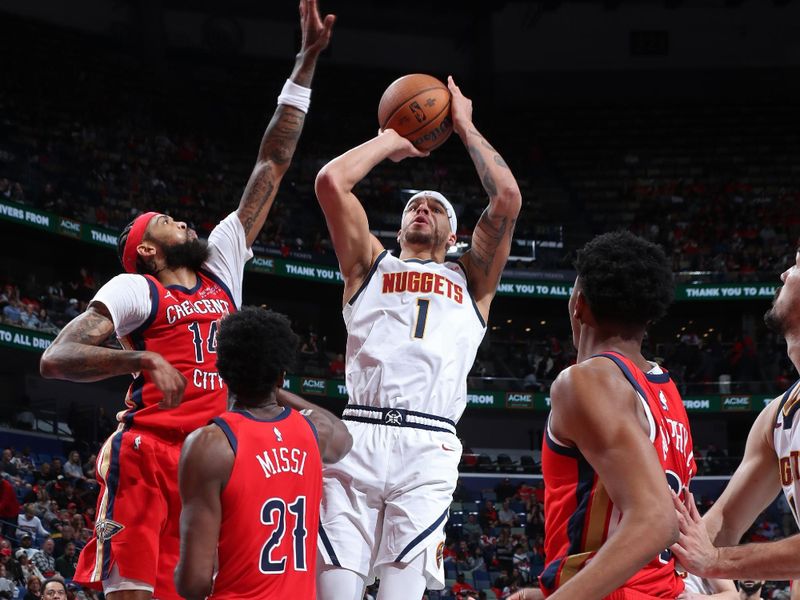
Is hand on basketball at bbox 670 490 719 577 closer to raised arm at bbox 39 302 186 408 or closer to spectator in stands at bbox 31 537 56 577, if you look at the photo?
raised arm at bbox 39 302 186 408

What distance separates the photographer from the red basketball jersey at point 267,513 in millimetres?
3365

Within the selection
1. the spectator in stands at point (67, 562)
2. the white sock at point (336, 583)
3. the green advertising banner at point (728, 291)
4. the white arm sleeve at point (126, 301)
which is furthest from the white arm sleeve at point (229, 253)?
the green advertising banner at point (728, 291)

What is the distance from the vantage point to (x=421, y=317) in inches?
187

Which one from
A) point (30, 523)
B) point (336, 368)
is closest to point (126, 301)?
point (30, 523)

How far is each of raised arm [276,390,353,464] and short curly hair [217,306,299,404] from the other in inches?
10.6

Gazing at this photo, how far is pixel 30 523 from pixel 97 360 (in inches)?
389

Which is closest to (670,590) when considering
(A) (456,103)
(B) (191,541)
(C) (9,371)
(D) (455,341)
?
(B) (191,541)

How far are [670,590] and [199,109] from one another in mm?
24211

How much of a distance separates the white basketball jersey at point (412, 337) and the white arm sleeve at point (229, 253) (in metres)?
0.63

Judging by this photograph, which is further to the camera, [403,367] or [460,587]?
[460,587]

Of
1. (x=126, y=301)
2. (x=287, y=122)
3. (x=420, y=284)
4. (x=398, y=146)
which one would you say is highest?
(x=287, y=122)

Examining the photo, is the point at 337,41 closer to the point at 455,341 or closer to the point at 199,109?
the point at 199,109

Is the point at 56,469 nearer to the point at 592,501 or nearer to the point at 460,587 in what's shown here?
the point at 460,587

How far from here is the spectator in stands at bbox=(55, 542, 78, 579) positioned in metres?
12.1
